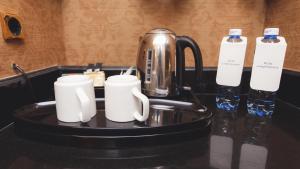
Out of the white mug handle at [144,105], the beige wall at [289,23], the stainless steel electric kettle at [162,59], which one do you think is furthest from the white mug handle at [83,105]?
the beige wall at [289,23]

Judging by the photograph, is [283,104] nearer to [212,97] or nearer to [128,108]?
[212,97]

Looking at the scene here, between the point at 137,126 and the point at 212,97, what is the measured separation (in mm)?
465

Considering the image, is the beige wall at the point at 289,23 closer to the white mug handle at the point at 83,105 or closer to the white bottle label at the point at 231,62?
the white bottle label at the point at 231,62

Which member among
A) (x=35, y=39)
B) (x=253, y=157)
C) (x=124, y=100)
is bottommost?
(x=253, y=157)

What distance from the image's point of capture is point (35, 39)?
0.69 m

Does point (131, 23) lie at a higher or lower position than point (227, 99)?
higher

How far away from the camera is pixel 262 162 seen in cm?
39

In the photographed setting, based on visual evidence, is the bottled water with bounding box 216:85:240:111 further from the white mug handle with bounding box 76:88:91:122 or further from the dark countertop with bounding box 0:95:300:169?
the white mug handle with bounding box 76:88:91:122

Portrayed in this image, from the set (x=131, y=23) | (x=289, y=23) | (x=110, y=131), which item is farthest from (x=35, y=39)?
(x=289, y=23)

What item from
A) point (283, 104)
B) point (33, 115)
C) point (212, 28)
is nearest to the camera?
point (33, 115)

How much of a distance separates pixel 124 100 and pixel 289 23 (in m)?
0.66

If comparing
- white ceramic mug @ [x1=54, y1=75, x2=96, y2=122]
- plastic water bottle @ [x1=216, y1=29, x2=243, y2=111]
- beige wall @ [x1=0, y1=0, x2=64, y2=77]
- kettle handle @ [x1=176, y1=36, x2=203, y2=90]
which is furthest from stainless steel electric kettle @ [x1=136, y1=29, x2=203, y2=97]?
beige wall @ [x1=0, y1=0, x2=64, y2=77]

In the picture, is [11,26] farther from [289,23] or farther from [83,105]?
[289,23]

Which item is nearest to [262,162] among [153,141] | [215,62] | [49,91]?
[153,141]
